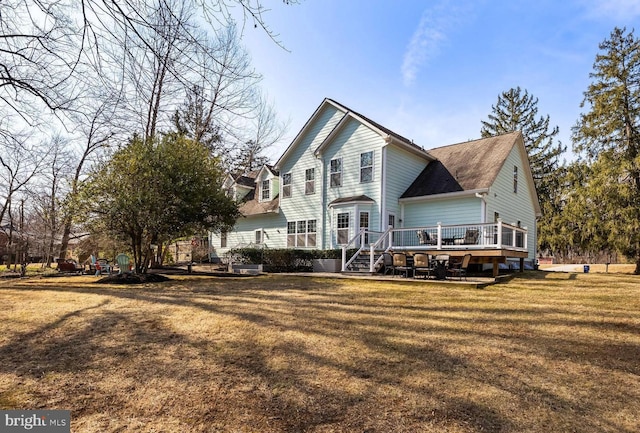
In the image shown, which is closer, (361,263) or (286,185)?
(361,263)

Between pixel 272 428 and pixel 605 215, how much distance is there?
2601cm

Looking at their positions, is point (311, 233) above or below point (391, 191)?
below

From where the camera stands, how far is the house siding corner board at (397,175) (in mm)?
17828

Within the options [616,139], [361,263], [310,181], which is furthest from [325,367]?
[616,139]

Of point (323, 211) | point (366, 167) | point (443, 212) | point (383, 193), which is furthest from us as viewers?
point (323, 211)

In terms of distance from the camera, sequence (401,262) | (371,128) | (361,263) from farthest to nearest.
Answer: (371,128) < (361,263) < (401,262)

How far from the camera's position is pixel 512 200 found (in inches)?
760

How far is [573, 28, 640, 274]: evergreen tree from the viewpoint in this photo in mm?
21031

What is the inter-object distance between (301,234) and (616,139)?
20.1m

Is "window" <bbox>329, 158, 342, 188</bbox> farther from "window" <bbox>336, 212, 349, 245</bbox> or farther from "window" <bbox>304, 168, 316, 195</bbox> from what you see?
"window" <bbox>336, 212, 349, 245</bbox>

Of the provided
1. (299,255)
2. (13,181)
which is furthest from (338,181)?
(13,181)

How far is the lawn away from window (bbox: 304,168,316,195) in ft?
45.8

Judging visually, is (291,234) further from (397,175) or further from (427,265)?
(427,265)

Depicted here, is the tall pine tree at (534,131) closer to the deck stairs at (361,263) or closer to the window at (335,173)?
the window at (335,173)
